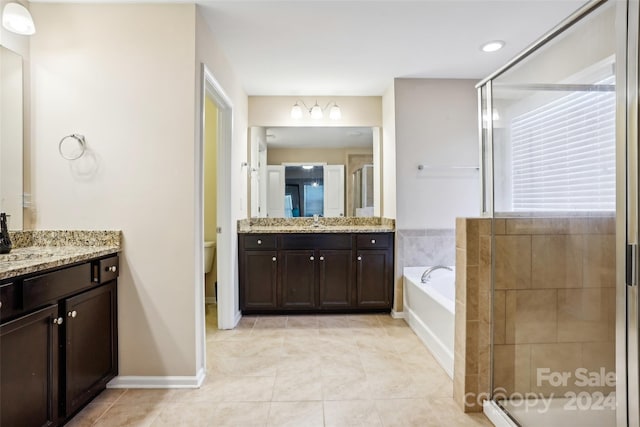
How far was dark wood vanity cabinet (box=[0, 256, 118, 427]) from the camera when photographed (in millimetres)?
1276

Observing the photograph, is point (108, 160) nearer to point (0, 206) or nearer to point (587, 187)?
point (0, 206)

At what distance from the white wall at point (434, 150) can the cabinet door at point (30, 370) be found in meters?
2.70

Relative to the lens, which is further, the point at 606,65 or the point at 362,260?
the point at 362,260

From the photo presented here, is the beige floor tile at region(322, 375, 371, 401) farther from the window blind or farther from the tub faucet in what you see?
the window blind

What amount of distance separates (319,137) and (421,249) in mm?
1667

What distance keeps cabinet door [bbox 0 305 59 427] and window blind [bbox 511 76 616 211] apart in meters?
2.30

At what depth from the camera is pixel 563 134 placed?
1506 millimetres

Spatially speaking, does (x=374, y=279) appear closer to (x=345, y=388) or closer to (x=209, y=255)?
(x=345, y=388)

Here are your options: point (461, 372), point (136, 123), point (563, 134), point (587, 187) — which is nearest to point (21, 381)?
point (136, 123)

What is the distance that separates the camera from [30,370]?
136 cm

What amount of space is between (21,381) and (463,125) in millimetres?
3633

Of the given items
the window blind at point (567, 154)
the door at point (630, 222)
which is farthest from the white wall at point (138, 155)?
the door at point (630, 222)

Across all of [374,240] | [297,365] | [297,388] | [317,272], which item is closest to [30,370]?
[297,388]

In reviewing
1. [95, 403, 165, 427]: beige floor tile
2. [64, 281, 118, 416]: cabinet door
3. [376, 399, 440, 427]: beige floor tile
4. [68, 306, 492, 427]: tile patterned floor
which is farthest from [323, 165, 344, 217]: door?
[95, 403, 165, 427]: beige floor tile
